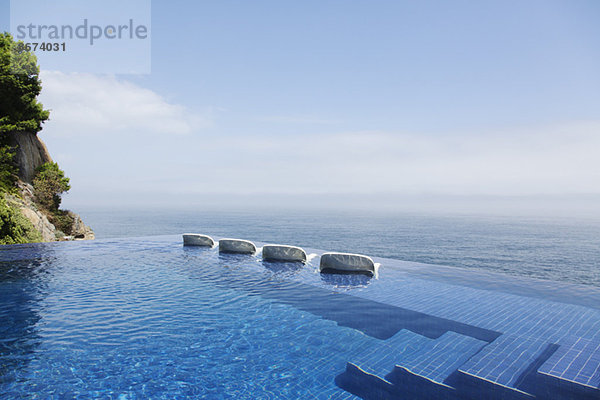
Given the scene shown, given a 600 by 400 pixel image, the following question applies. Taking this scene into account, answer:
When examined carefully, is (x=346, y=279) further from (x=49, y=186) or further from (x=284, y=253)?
(x=49, y=186)

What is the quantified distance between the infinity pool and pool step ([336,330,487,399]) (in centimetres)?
2

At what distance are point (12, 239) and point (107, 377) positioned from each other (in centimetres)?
1410

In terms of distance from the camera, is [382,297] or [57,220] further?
[57,220]

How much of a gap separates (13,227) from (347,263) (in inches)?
568

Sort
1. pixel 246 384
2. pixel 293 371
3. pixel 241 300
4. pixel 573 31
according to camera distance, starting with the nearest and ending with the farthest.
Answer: pixel 246 384, pixel 293 371, pixel 241 300, pixel 573 31

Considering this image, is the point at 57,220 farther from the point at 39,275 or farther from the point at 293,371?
the point at 293,371

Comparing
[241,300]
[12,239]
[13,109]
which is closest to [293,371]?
[241,300]

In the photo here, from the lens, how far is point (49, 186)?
2072 centimetres

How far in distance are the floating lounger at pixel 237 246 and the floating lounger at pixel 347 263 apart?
143 inches

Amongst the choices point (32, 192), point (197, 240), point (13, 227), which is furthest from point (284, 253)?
point (32, 192)

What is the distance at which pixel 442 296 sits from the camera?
23.5 feet

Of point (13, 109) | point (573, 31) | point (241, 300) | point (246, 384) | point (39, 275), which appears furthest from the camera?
point (13, 109)

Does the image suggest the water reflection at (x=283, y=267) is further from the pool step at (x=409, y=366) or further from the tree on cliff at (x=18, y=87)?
the tree on cliff at (x=18, y=87)

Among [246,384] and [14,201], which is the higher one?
[14,201]
